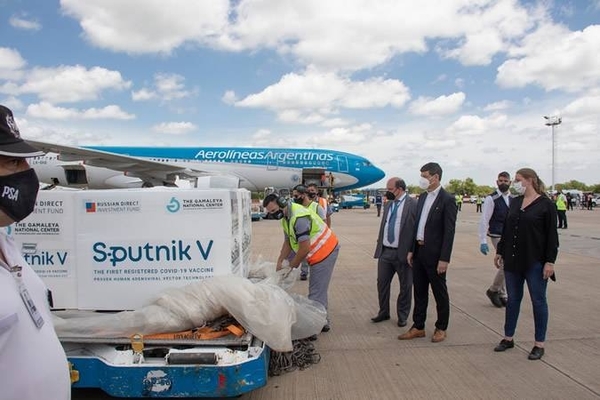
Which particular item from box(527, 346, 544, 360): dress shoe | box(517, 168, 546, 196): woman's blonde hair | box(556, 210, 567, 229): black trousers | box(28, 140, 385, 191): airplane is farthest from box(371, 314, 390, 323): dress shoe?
box(556, 210, 567, 229): black trousers

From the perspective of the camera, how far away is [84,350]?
334 centimetres

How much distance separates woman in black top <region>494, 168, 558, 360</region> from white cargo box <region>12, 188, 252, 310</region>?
2.87 meters

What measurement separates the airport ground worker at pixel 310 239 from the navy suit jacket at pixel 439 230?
3.41 ft

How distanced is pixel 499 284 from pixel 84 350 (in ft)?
17.4

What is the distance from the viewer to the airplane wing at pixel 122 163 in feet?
50.2

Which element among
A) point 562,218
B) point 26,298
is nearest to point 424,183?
point 26,298

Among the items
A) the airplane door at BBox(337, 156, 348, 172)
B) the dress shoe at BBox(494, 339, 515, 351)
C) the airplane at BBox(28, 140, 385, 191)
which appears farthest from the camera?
the airplane door at BBox(337, 156, 348, 172)

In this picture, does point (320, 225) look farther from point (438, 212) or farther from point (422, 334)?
point (422, 334)

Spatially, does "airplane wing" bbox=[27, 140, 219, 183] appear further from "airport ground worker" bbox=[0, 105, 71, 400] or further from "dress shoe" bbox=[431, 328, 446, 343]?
"airport ground worker" bbox=[0, 105, 71, 400]

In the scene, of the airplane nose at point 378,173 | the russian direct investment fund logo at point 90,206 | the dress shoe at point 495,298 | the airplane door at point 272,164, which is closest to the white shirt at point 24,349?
the russian direct investment fund logo at point 90,206

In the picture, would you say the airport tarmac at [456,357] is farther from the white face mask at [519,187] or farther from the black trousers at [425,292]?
the white face mask at [519,187]

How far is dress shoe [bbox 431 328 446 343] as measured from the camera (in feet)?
16.6

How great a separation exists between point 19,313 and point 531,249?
14.6 feet

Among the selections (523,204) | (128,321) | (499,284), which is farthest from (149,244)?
(499,284)
